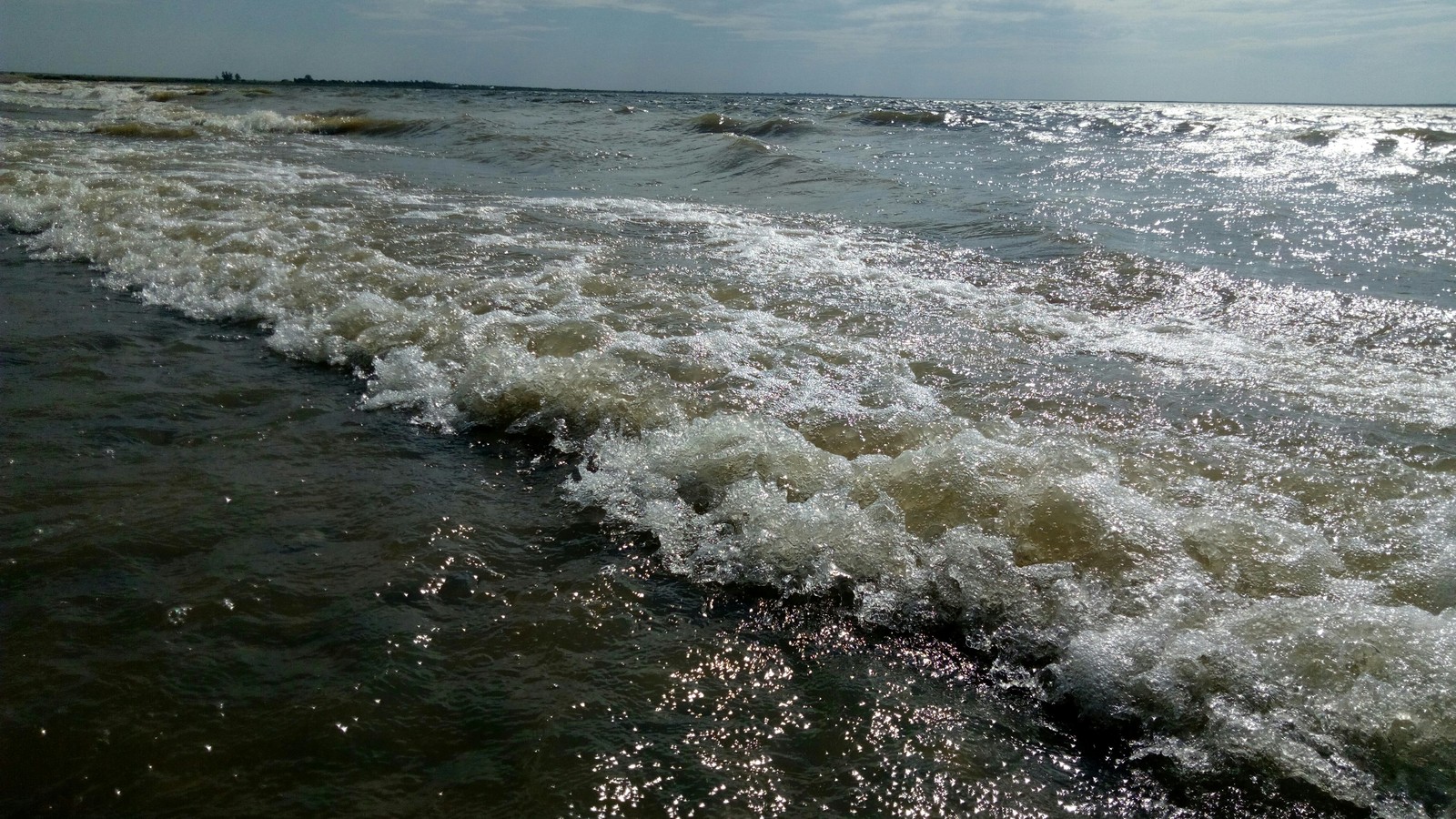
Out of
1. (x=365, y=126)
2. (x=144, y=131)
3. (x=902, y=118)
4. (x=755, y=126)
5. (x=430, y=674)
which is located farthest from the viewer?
(x=902, y=118)

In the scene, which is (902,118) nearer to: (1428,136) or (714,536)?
(1428,136)

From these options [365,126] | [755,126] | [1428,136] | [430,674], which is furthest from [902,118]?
[430,674]

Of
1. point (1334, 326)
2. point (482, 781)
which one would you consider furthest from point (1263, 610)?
point (1334, 326)

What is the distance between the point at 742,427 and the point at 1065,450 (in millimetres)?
1331

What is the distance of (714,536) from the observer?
9.62 feet

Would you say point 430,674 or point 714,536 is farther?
point 714,536

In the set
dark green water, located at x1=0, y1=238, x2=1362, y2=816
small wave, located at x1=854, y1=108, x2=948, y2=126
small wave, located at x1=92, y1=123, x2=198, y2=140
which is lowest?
dark green water, located at x1=0, y1=238, x2=1362, y2=816

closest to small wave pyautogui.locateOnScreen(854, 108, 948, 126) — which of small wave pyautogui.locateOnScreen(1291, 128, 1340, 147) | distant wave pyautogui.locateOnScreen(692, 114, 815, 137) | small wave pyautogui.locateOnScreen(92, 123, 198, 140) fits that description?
distant wave pyautogui.locateOnScreen(692, 114, 815, 137)

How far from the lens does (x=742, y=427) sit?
353 centimetres

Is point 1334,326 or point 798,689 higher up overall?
point 1334,326

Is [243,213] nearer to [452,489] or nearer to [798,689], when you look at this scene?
[452,489]

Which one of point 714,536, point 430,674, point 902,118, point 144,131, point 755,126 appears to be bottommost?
point 430,674

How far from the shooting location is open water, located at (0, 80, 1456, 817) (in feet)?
6.48

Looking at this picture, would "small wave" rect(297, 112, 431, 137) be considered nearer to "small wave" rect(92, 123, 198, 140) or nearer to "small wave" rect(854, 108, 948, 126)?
"small wave" rect(92, 123, 198, 140)
